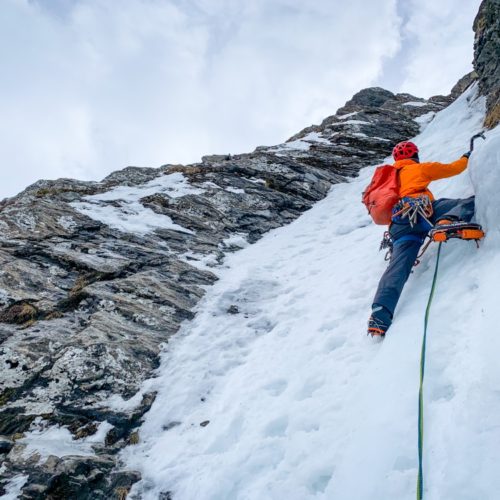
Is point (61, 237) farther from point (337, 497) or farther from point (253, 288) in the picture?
point (337, 497)

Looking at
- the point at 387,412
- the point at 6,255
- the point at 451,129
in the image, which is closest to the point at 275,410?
the point at 387,412

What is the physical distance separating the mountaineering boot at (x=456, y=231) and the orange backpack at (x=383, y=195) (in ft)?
3.35

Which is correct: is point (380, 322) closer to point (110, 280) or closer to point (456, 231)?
point (456, 231)

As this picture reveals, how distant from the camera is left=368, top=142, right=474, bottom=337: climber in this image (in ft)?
16.9

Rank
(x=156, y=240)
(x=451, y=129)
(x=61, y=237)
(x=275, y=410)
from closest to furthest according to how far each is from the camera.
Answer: (x=275, y=410), (x=61, y=237), (x=156, y=240), (x=451, y=129)

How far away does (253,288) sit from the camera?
345 inches

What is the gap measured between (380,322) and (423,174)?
2591 millimetres

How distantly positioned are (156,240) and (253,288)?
362 centimetres

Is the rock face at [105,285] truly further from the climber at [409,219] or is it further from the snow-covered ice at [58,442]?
the climber at [409,219]

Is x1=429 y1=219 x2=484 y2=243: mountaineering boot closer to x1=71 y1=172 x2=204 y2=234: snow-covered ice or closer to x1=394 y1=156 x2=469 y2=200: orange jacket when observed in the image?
x1=394 y1=156 x2=469 y2=200: orange jacket

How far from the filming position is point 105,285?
27.3 ft

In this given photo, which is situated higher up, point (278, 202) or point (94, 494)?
point (278, 202)

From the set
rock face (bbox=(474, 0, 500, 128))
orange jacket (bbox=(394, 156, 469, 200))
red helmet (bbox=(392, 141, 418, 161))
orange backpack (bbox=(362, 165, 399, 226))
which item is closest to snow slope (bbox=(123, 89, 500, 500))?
orange jacket (bbox=(394, 156, 469, 200))

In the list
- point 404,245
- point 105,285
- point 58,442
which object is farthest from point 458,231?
point 105,285
